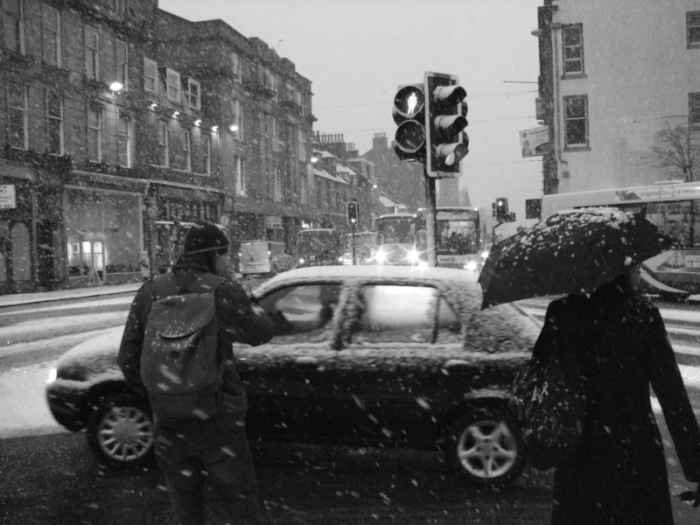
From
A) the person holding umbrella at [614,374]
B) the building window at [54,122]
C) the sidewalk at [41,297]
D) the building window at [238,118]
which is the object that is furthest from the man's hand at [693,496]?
the building window at [238,118]

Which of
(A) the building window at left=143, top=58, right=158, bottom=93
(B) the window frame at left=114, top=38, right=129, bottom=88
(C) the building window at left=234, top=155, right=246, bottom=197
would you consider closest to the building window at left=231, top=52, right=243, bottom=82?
(C) the building window at left=234, top=155, right=246, bottom=197

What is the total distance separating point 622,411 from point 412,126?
187 inches

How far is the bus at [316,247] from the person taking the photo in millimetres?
41559

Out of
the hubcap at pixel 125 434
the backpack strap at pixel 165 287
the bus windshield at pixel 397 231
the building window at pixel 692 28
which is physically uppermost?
the building window at pixel 692 28

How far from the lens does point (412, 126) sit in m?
6.71

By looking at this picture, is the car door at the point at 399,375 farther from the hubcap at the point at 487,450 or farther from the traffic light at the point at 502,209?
the traffic light at the point at 502,209

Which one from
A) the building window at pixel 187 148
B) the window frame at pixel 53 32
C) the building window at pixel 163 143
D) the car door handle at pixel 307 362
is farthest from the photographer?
the building window at pixel 187 148

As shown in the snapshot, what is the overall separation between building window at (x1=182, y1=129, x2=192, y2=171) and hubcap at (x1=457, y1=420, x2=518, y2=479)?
3695 cm

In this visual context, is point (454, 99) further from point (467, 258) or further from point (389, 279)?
point (467, 258)

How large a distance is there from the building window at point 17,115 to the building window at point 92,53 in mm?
4365

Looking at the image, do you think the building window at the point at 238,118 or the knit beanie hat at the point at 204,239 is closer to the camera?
the knit beanie hat at the point at 204,239

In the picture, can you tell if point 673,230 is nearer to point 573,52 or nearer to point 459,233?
point 459,233

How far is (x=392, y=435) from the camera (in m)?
4.77

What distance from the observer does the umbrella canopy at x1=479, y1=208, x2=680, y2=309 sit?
7.52 ft
